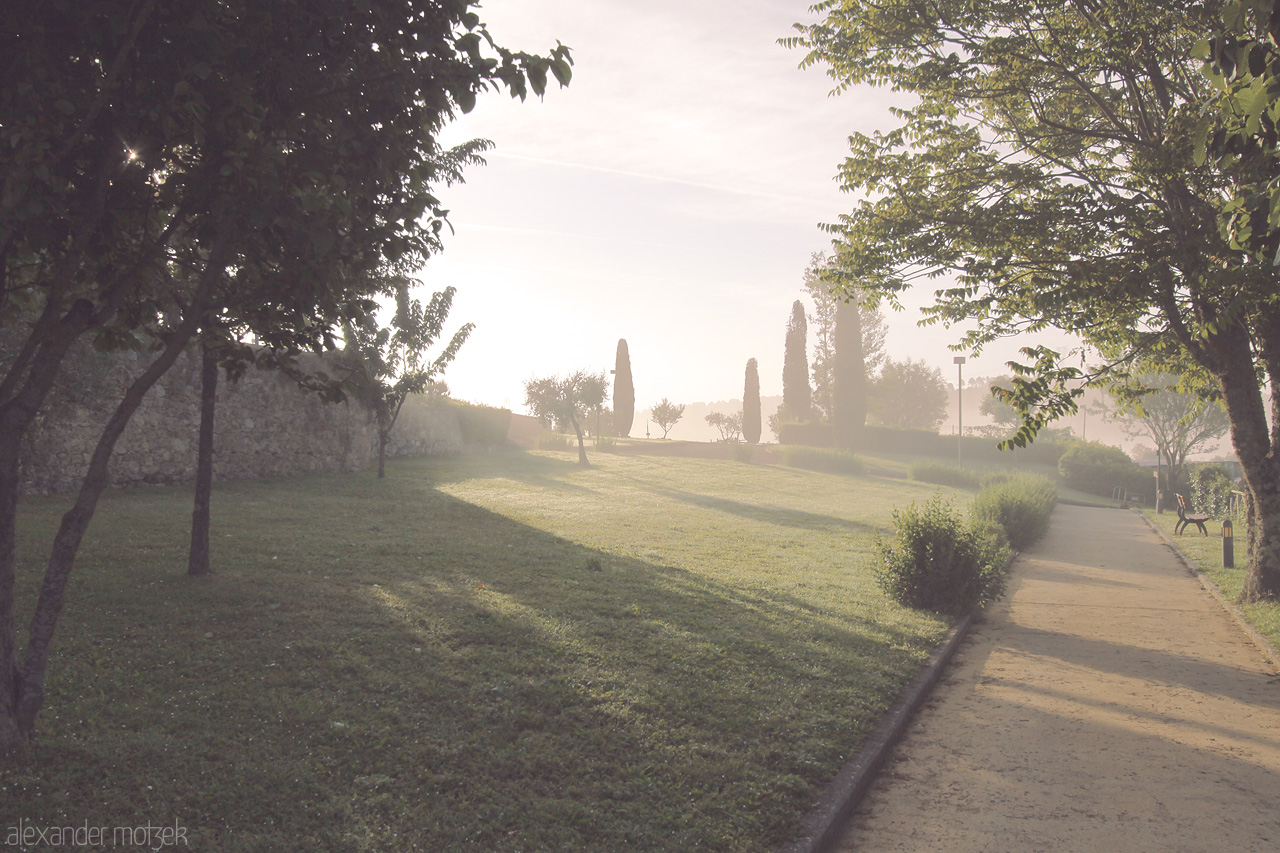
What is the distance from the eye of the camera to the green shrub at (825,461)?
37.0m

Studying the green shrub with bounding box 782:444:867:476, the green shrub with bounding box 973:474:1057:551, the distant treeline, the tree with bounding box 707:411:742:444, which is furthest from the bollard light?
the tree with bounding box 707:411:742:444

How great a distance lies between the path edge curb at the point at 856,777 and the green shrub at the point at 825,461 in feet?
104

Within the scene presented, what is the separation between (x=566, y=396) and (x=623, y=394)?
69.3ft

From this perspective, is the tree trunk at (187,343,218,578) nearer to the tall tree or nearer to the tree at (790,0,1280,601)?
the tree at (790,0,1280,601)

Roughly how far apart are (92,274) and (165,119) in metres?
1.49

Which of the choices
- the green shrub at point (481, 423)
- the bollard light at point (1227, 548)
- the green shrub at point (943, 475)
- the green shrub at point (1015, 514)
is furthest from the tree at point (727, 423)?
the bollard light at point (1227, 548)

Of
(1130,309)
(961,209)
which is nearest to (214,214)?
(961,209)

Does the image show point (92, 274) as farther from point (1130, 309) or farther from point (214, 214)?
point (1130, 309)

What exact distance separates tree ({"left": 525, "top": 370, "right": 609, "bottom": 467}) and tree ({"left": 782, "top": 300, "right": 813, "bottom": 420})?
20.7 meters

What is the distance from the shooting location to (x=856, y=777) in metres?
4.18

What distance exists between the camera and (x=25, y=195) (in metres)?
3.05

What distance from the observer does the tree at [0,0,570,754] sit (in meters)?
3.30

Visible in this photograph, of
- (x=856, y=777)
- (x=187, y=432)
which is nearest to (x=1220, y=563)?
(x=856, y=777)

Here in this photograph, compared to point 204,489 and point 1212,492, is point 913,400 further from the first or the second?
point 204,489
